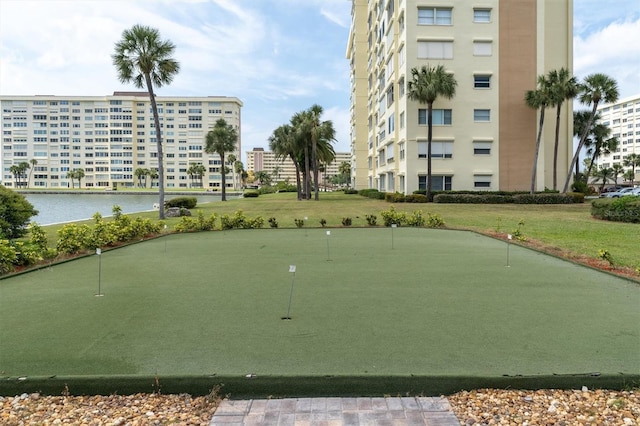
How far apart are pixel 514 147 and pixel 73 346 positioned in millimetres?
38720

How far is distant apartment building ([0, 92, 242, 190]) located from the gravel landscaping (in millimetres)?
129153

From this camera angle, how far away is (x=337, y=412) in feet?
11.2

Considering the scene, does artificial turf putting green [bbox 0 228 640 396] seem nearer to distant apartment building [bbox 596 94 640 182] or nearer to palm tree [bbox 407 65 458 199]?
palm tree [bbox 407 65 458 199]

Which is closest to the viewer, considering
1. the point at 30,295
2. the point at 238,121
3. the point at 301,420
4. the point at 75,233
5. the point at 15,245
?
the point at 301,420

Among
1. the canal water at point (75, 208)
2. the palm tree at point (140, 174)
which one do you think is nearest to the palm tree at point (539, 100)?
the canal water at point (75, 208)

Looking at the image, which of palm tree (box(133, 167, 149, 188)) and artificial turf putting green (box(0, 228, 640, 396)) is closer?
artificial turf putting green (box(0, 228, 640, 396))

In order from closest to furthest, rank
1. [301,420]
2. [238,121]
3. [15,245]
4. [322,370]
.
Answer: [301,420] < [322,370] < [15,245] < [238,121]

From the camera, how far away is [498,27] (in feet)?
123

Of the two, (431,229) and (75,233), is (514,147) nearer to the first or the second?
(431,229)

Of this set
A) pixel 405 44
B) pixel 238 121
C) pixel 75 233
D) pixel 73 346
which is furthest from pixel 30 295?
pixel 238 121

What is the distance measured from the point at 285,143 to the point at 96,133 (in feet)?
330

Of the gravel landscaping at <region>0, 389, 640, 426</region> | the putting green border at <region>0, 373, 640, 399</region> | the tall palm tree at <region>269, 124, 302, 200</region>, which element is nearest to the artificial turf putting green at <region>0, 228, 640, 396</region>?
the putting green border at <region>0, 373, 640, 399</region>

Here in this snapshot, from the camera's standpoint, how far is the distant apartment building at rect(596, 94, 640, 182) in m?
117

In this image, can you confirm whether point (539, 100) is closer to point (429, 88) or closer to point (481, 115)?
point (481, 115)
